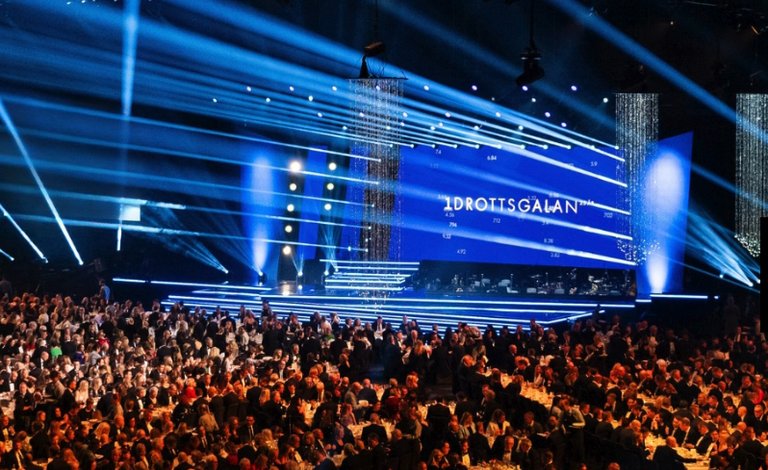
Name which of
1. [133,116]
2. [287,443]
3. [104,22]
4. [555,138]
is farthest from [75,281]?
[287,443]

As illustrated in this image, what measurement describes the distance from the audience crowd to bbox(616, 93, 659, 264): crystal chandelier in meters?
2.58

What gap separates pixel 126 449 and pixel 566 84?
49.0ft

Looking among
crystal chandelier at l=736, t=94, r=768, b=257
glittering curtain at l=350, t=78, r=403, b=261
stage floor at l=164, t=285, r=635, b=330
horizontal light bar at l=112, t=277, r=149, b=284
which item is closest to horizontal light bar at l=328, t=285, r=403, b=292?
stage floor at l=164, t=285, r=635, b=330

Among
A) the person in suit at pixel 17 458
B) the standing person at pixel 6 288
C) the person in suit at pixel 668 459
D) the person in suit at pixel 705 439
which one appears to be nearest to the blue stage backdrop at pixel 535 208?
the person in suit at pixel 705 439

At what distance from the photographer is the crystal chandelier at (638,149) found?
24000 millimetres

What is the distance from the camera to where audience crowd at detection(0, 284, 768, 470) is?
47.2 feet

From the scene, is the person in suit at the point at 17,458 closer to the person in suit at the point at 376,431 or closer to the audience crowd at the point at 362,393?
the audience crowd at the point at 362,393

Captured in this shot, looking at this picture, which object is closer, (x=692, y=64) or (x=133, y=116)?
(x=692, y=64)

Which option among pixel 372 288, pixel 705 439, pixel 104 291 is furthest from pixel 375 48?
pixel 104 291

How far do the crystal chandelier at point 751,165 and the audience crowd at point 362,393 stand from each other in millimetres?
1877

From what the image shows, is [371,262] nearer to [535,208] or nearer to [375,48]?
[535,208]

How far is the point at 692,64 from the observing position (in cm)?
2281

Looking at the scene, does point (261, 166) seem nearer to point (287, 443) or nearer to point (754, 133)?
point (754, 133)

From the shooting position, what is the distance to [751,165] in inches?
904
